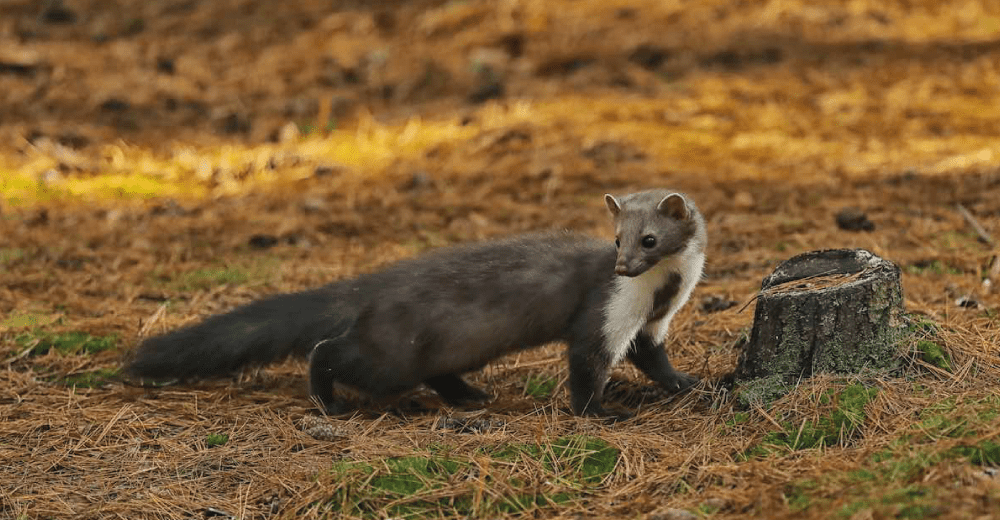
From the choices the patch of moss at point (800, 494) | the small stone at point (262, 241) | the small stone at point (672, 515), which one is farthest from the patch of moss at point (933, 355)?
the small stone at point (262, 241)

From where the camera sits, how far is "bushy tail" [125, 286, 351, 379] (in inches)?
184

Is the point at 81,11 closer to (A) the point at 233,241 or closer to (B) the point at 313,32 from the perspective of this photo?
(B) the point at 313,32

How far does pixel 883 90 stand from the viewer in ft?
34.9

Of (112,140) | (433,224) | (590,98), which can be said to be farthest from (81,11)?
(433,224)

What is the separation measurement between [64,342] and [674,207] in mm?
2989

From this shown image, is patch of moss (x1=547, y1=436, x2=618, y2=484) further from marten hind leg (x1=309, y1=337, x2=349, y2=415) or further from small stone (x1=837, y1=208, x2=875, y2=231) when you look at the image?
small stone (x1=837, y1=208, x2=875, y2=231)

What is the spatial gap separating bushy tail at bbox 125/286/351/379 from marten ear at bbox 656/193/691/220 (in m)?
1.44

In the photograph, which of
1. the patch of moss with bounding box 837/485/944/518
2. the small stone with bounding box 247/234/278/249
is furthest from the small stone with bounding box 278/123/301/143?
the patch of moss with bounding box 837/485/944/518

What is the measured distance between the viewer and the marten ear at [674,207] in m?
4.48

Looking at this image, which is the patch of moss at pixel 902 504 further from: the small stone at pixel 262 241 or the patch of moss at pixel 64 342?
the small stone at pixel 262 241

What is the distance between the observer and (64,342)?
5238mm

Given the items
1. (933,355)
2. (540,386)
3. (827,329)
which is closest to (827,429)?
(827,329)

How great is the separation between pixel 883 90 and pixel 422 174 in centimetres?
503

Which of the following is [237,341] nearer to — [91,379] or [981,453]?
[91,379]
